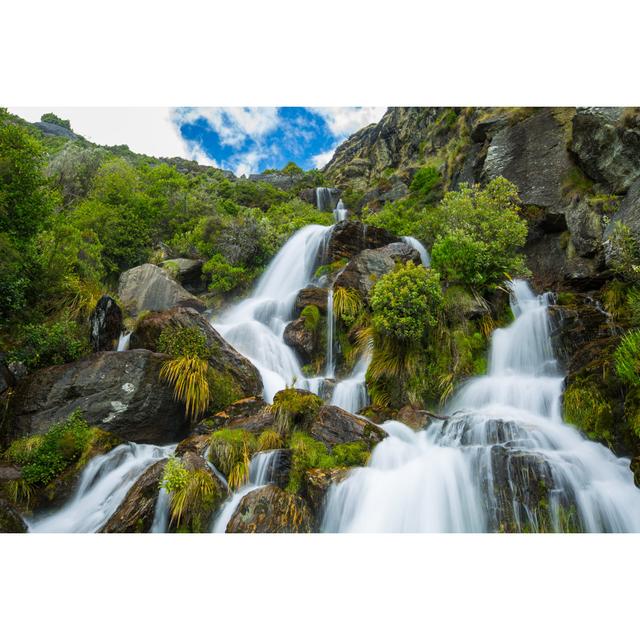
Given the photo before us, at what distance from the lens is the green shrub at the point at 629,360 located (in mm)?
6191

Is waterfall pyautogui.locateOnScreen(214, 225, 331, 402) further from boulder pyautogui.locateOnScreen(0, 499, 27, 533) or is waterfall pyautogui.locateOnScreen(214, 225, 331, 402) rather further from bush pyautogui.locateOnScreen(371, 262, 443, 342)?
boulder pyautogui.locateOnScreen(0, 499, 27, 533)

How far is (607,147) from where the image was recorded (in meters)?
13.4

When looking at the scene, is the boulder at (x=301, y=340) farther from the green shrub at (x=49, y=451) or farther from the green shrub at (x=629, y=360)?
the green shrub at (x=629, y=360)

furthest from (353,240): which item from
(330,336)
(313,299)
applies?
(330,336)

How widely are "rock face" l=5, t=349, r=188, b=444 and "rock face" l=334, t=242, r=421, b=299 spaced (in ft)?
22.1

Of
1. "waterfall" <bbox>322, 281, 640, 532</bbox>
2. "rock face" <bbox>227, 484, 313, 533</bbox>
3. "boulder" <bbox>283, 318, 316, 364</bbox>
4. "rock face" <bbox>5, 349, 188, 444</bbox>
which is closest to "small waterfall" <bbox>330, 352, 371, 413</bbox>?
"boulder" <bbox>283, 318, 316, 364</bbox>

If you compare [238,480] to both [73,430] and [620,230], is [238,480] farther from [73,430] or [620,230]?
[620,230]

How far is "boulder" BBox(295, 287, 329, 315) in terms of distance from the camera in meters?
13.9

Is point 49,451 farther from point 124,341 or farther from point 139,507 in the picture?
point 124,341

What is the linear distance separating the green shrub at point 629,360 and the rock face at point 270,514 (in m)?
5.39

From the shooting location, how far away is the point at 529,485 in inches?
226

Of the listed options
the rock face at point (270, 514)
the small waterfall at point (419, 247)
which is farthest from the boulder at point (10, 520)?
the small waterfall at point (419, 247)

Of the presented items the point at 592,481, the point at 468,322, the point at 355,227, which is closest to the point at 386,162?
the point at 355,227

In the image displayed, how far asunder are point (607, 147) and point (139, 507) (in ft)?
54.6
